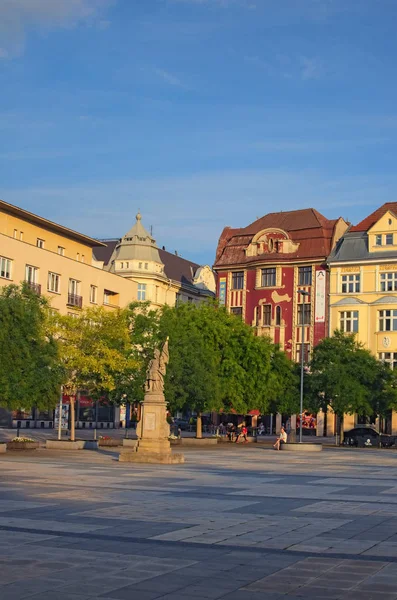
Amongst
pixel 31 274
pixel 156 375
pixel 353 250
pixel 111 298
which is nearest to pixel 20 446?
pixel 156 375

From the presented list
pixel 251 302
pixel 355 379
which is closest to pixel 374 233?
pixel 251 302

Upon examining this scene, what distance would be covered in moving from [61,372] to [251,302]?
45104 mm

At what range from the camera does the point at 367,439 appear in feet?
195

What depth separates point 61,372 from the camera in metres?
39.7

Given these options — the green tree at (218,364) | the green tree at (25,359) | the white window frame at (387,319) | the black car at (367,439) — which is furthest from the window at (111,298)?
the green tree at (25,359)

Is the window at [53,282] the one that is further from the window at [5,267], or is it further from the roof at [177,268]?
the roof at [177,268]

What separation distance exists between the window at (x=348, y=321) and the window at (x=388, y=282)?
3458 mm

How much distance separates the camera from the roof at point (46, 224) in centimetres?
6288

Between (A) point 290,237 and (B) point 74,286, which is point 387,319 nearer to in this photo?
(A) point 290,237

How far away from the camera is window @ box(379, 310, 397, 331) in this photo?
74.9 metres

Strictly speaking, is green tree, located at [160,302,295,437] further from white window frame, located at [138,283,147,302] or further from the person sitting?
white window frame, located at [138,283,147,302]

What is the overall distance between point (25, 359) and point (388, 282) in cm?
4533

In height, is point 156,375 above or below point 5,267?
below

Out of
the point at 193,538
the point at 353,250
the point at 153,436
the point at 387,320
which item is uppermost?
the point at 353,250
